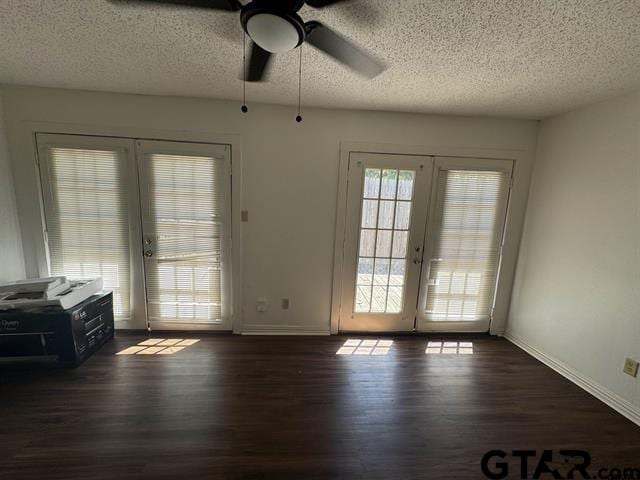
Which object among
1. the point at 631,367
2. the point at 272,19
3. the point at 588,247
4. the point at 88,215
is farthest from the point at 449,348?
the point at 88,215

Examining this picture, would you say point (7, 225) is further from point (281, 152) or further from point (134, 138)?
point (281, 152)

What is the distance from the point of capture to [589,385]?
7.09 ft

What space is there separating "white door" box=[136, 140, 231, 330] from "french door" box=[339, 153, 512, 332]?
131 centimetres

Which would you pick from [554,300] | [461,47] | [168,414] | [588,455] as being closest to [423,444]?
[588,455]

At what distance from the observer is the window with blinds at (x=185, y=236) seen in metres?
2.55

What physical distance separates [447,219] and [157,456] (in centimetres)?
302

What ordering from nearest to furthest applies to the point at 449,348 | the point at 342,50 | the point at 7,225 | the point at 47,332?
the point at 342,50
the point at 47,332
the point at 7,225
the point at 449,348

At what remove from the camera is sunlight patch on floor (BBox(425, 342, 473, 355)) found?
8.82ft

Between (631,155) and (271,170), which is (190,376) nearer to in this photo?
(271,170)

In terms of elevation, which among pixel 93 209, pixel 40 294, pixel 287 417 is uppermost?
pixel 93 209

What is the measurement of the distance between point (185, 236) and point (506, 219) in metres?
3.42

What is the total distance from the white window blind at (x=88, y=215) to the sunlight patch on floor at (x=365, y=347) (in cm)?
238

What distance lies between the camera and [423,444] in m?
1.62

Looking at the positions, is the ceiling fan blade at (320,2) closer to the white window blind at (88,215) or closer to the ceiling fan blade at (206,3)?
the ceiling fan blade at (206,3)
